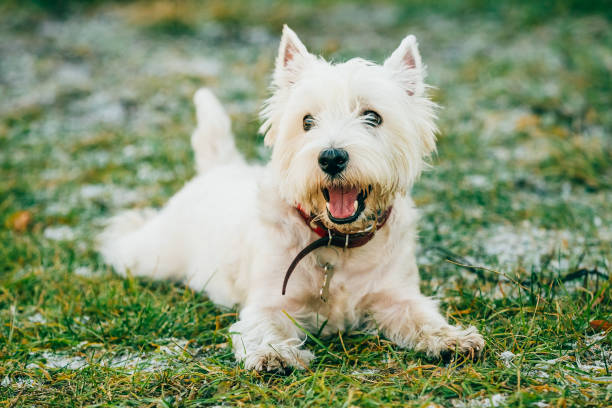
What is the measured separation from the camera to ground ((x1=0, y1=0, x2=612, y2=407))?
2.43 metres

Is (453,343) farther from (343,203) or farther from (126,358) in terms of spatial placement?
(126,358)

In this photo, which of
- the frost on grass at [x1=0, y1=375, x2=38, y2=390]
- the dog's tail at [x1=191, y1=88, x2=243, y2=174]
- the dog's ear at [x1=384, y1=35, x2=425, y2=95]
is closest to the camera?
the frost on grass at [x1=0, y1=375, x2=38, y2=390]

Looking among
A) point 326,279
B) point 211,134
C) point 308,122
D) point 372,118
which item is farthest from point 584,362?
point 211,134

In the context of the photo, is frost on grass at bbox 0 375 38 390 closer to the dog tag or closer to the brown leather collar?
the brown leather collar

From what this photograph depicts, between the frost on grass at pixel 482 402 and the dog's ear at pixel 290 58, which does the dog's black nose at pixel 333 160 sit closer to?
the dog's ear at pixel 290 58

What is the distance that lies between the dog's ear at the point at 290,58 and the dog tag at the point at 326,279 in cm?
107

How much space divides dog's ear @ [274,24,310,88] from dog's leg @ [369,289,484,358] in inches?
52.0

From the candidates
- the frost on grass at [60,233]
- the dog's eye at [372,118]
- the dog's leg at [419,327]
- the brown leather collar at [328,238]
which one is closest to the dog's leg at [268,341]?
the brown leather collar at [328,238]

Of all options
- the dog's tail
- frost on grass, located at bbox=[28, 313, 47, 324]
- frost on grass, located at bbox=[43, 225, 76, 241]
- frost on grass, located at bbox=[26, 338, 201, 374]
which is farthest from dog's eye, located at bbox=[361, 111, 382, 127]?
frost on grass, located at bbox=[43, 225, 76, 241]

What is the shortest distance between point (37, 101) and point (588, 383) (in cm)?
797

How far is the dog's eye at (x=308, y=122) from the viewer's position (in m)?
2.80

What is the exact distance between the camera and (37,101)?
784cm

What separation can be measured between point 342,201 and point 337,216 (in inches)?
3.1

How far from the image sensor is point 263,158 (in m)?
6.09
